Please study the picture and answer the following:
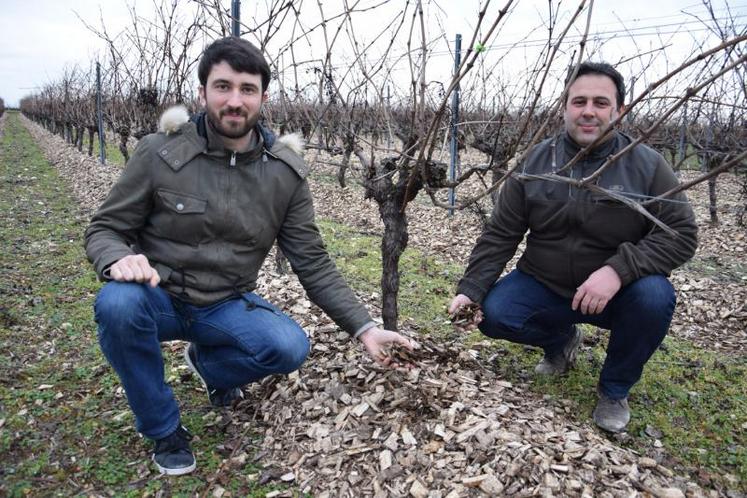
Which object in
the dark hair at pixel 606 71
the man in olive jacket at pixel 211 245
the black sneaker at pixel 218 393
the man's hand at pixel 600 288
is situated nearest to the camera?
the man in olive jacket at pixel 211 245

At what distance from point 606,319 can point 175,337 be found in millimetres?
2187

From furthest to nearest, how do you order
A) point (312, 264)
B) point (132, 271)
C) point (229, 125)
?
point (312, 264) → point (229, 125) → point (132, 271)

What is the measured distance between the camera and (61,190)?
10.8m

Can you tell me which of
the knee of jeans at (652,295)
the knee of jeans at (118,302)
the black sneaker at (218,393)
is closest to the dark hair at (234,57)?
the knee of jeans at (118,302)

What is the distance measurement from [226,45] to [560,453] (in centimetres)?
226

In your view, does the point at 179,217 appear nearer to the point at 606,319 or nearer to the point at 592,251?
the point at 592,251

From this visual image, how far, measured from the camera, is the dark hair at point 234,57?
238 cm

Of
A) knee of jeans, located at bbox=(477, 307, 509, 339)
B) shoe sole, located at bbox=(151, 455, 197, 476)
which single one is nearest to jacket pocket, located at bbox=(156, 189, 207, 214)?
shoe sole, located at bbox=(151, 455, 197, 476)

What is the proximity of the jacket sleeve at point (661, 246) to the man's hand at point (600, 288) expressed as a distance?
0.04 meters

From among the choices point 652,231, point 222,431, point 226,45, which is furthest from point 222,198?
point 652,231

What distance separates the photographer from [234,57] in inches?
93.7

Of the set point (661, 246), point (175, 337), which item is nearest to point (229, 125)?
point (175, 337)

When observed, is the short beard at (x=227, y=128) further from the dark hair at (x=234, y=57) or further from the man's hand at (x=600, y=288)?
the man's hand at (x=600, y=288)

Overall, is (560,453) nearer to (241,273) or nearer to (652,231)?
(652,231)
